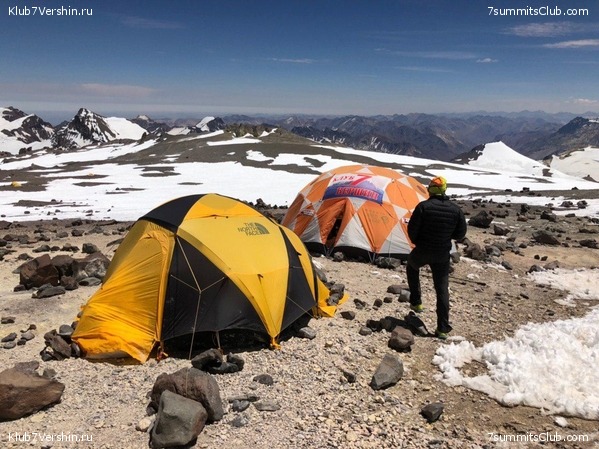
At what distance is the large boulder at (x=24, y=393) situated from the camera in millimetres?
6289

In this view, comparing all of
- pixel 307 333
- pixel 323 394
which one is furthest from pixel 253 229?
pixel 323 394

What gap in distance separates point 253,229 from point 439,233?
4302 millimetres

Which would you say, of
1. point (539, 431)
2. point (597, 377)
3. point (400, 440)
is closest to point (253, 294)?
point (400, 440)

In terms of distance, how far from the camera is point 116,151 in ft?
366

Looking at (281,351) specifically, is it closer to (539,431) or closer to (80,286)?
(539,431)

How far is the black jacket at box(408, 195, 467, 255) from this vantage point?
363 inches

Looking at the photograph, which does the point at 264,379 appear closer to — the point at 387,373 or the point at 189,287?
the point at 387,373

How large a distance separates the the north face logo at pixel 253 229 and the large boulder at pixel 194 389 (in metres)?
3.64

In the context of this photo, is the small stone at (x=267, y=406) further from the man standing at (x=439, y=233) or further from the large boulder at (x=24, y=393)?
the man standing at (x=439, y=233)

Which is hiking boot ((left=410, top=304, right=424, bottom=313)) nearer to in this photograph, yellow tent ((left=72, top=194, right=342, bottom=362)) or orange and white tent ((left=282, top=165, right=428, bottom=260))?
yellow tent ((left=72, top=194, right=342, bottom=362))

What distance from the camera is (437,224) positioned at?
9242 mm

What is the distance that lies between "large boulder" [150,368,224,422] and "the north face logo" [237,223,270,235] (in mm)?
3644

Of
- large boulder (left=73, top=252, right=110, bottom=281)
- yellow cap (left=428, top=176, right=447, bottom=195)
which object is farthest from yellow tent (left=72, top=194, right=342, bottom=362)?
yellow cap (left=428, top=176, right=447, bottom=195)

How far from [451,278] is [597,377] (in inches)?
249
